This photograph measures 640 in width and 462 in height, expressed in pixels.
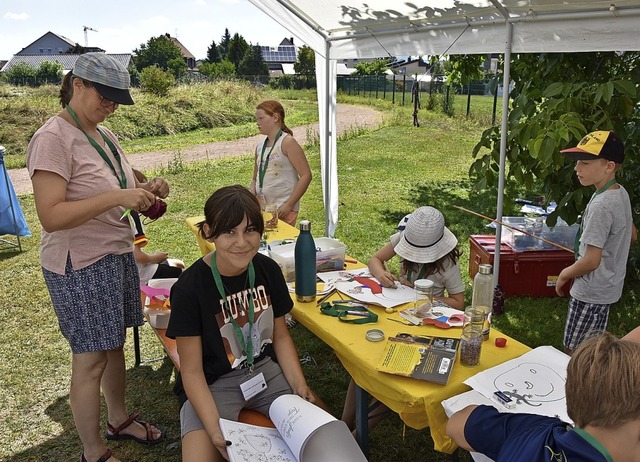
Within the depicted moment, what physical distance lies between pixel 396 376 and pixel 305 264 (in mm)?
763

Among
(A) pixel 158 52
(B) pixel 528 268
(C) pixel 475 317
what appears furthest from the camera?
(A) pixel 158 52

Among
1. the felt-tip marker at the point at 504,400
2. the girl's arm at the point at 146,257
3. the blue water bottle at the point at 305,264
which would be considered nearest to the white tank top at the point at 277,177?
the girl's arm at the point at 146,257

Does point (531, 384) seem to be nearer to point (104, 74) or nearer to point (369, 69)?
point (104, 74)

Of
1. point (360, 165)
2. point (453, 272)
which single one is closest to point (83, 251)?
point (453, 272)

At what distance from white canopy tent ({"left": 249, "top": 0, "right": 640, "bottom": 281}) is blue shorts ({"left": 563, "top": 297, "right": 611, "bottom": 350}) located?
3.28 ft

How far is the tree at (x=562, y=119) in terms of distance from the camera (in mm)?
3043


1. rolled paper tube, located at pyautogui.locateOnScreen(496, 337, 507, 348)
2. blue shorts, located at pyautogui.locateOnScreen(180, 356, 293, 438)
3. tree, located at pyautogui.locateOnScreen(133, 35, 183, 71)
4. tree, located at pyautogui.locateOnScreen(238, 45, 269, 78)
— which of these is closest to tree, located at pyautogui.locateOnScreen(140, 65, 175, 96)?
blue shorts, located at pyautogui.locateOnScreen(180, 356, 293, 438)

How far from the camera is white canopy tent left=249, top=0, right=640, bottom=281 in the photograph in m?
2.84

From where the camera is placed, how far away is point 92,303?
2170 millimetres

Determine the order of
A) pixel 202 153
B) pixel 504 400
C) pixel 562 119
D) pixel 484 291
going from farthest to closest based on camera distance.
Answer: pixel 202 153 < pixel 562 119 < pixel 484 291 < pixel 504 400

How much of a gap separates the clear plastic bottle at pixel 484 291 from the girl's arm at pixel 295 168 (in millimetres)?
2223

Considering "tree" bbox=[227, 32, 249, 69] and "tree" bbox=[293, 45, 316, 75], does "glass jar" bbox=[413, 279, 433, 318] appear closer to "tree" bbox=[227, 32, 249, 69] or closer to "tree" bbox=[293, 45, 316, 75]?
"tree" bbox=[293, 45, 316, 75]

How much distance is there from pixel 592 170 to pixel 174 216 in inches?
232

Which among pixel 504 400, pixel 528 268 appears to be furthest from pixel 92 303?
pixel 528 268
